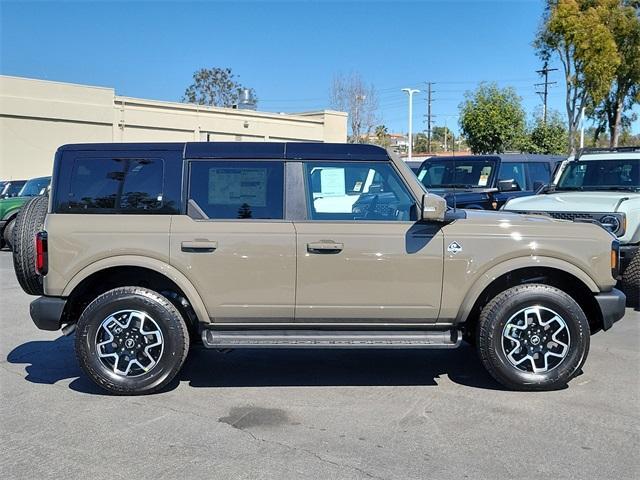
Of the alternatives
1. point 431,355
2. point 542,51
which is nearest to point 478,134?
point 542,51

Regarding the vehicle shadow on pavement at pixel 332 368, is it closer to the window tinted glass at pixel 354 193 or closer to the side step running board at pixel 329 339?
the side step running board at pixel 329 339

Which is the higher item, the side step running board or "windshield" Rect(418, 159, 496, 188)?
"windshield" Rect(418, 159, 496, 188)

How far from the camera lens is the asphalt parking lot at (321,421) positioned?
12.9 ft

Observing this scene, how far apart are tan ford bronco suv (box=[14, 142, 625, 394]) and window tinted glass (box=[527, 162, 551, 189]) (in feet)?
28.2

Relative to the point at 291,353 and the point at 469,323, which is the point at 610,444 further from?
the point at 291,353

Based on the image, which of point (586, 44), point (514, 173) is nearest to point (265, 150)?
point (514, 173)

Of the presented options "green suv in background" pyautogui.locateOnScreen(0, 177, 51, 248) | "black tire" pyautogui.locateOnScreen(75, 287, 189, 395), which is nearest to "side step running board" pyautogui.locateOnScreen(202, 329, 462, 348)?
"black tire" pyautogui.locateOnScreen(75, 287, 189, 395)

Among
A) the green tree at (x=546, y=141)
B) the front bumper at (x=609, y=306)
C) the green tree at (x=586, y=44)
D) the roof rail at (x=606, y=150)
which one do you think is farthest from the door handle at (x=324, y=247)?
the green tree at (x=546, y=141)

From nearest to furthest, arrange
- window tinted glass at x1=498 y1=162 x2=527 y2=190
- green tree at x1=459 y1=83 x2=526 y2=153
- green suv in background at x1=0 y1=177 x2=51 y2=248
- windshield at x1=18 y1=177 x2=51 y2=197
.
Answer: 1. window tinted glass at x1=498 y1=162 x2=527 y2=190
2. green suv in background at x1=0 y1=177 x2=51 y2=248
3. windshield at x1=18 y1=177 x2=51 y2=197
4. green tree at x1=459 y1=83 x2=526 y2=153

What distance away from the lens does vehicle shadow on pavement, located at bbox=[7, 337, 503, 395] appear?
18.4 feet

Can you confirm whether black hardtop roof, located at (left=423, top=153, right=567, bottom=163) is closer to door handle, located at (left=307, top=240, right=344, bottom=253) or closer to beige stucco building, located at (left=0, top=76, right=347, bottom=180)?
door handle, located at (left=307, top=240, right=344, bottom=253)

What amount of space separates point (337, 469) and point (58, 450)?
1775mm

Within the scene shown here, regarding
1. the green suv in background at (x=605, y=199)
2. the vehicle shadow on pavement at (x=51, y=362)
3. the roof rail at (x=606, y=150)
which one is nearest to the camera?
the vehicle shadow on pavement at (x=51, y=362)

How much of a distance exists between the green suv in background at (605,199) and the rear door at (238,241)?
134 inches
